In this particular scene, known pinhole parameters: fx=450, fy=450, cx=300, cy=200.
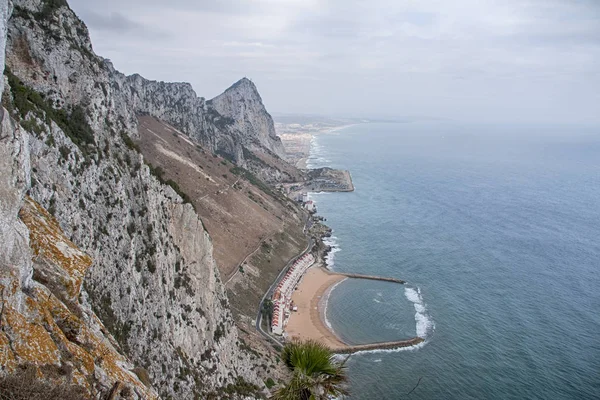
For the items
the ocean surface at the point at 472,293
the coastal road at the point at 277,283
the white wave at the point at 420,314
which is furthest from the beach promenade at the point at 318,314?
the coastal road at the point at 277,283

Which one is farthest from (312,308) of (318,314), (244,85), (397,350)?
(244,85)

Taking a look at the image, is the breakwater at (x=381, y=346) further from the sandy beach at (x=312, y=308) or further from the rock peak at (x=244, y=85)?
the rock peak at (x=244, y=85)

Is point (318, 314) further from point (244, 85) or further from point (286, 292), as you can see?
point (244, 85)

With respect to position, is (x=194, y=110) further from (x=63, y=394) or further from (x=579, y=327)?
(x=63, y=394)

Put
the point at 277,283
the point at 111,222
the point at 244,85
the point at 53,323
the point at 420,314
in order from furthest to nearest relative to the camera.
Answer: the point at 244,85 < the point at 277,283 < the point at 420,314 < the point at 111,222 < the point at 53,323

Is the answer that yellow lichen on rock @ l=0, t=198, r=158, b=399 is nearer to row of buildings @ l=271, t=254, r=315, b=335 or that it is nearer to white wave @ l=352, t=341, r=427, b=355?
row of buildings @ l=271, t=254, r=315, b=335
